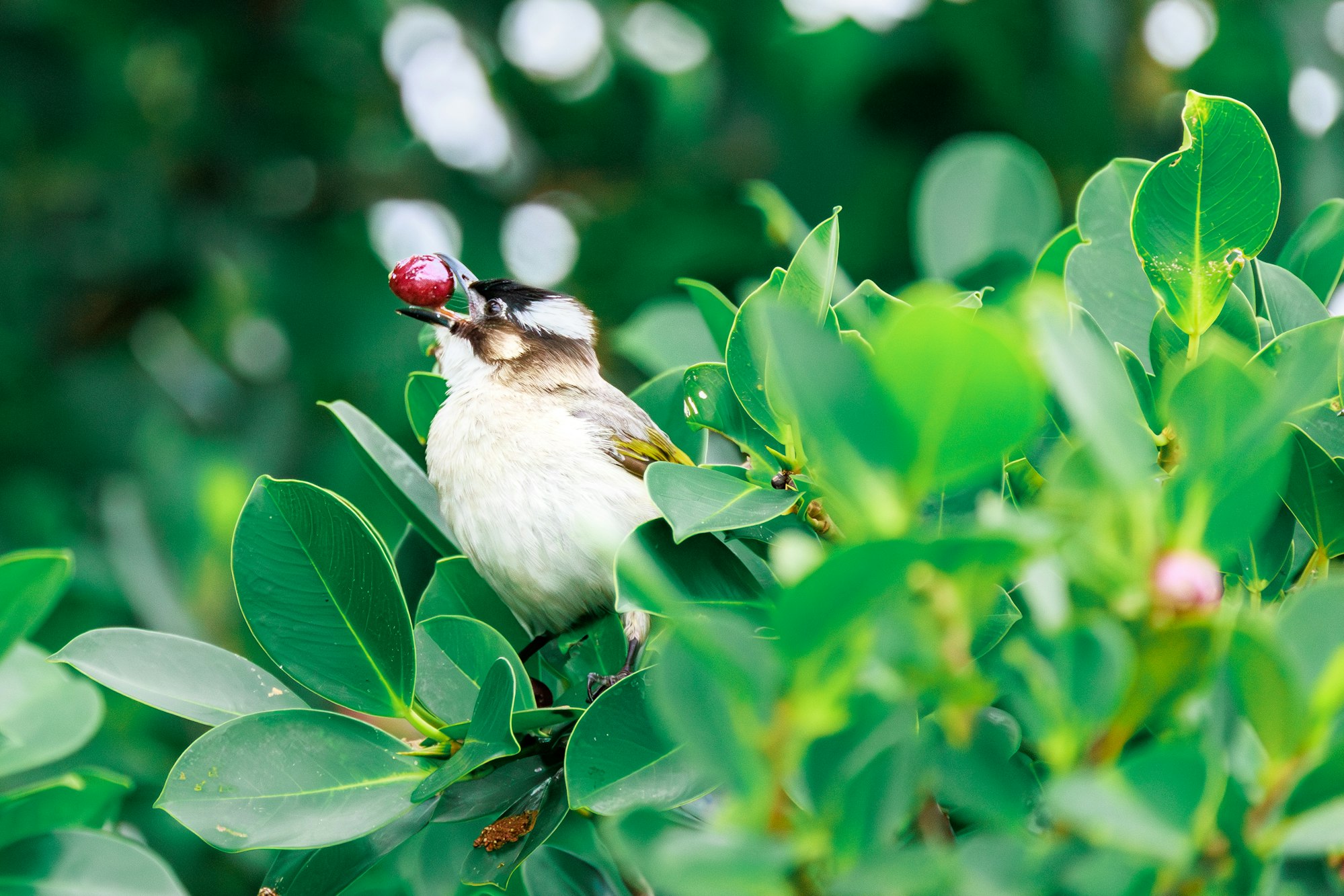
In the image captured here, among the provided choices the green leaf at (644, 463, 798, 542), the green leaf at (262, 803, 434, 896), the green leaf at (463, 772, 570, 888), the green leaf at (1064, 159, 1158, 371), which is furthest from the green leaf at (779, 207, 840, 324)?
the green leaf at (262, 803, 434, 896)

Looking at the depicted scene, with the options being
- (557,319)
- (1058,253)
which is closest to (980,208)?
(1058,253)

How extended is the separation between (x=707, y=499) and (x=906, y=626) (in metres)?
0.60

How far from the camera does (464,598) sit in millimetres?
2211

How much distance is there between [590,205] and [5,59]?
2903 millimetres

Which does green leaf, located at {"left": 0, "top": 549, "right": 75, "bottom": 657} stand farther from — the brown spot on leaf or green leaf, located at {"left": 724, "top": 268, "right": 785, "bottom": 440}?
green leaf, located at {"left": 724, "top": 268, "right": 785, "bottom": 440}

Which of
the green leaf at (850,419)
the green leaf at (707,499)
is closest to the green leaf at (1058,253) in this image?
the green leaf at (707,499)

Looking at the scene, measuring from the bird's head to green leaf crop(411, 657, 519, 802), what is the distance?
1639 millimetres

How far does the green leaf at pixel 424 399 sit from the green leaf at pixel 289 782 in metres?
0.81

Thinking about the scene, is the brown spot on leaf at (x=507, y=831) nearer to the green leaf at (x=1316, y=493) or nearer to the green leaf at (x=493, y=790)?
the green leaf at (x=493, y=790)

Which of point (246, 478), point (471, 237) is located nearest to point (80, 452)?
point (246, 478)

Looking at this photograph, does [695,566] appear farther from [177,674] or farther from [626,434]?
[626,434]

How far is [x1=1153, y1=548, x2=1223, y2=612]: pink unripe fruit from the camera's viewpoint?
819mm

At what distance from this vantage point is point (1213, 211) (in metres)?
1.44

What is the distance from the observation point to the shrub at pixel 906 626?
0.82 m
